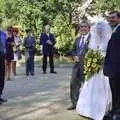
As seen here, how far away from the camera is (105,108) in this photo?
9523 mm

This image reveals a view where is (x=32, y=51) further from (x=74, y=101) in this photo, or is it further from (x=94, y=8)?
(x=94, y=8)

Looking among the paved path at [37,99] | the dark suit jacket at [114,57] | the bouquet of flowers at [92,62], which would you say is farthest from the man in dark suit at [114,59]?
the paved path at [37,99]

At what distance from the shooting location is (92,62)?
9.90m

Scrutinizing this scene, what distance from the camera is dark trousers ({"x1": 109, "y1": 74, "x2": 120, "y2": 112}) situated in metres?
9.00

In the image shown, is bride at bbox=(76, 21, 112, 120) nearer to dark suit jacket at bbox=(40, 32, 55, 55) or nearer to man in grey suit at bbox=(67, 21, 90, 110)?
man in grey suit at bbox=(67, 21, 90, 110)

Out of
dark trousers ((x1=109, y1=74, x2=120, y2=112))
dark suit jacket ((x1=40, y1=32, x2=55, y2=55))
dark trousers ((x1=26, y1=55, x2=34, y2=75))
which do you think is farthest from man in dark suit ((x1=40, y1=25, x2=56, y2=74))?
dark trousers ((x1=109, y1=74, x2=120, y2=112))

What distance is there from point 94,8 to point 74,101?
18.8 metres

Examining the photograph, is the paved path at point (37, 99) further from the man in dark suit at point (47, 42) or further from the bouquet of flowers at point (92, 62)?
the man in dark suit at point (47, 42)

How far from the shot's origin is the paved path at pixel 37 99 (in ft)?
33.3

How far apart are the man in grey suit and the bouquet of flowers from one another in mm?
279

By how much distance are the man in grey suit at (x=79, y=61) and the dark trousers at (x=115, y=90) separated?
129cm

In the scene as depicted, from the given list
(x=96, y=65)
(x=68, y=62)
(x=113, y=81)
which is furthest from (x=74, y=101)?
(x=68, y=62)

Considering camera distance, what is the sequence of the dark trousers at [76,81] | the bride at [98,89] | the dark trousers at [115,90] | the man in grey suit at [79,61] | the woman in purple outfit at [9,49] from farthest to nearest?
the woman in purple outfit at [9,49] < the dark trousers at [76,81] < the man in grey suit at [79,61] < the bride at [98,89] < the dark trousers at [115,90]

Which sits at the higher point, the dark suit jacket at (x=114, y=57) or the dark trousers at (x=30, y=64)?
the dark suit jacket at (x=114, y=57)
